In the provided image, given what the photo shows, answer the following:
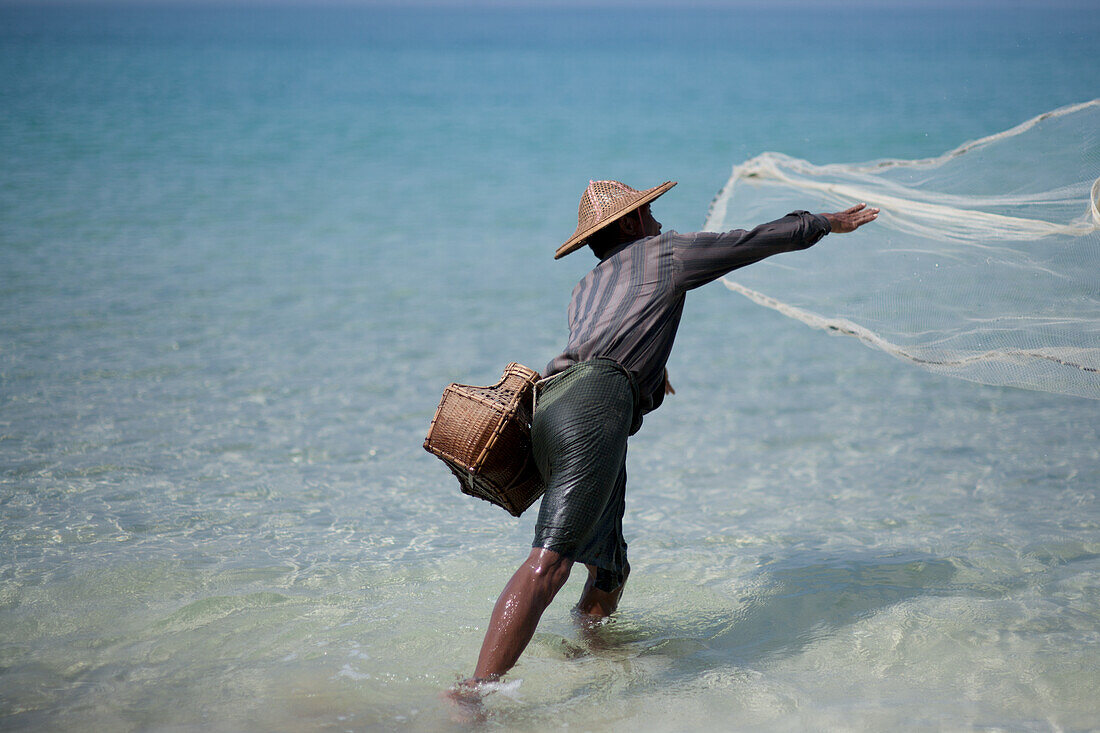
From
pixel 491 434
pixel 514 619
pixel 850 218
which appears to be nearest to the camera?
pixel 514 619

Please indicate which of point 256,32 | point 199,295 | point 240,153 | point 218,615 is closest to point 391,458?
point 218,615

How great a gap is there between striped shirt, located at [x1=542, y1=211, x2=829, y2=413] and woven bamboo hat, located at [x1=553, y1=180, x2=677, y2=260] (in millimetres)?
126

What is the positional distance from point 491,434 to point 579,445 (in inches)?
10.7

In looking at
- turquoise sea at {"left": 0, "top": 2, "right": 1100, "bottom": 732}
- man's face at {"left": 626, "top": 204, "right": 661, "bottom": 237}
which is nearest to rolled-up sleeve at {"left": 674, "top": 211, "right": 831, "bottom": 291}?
man's face at {"left": 626, "top": 204, "right": 661, "bottom": 237}

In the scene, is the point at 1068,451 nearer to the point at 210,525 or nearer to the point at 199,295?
the point at 210,525

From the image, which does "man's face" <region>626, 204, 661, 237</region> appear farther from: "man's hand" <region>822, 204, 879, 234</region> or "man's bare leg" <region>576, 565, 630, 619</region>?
"man's bare leg" <region>576, 565, 630, 619</region>

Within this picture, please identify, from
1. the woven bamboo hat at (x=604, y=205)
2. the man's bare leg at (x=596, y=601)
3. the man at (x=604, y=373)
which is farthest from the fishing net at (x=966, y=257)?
the man's bare leg at (x=596, y=601)

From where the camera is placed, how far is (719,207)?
466 centimetres

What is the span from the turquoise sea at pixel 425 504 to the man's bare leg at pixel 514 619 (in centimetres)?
13

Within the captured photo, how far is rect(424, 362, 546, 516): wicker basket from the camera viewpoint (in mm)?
2777

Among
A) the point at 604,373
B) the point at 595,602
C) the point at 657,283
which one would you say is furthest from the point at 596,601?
the point at 657,283

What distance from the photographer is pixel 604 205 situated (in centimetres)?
295

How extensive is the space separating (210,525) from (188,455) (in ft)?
3.10

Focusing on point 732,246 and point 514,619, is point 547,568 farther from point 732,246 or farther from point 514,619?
point 732,246
